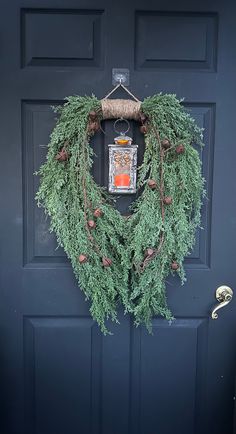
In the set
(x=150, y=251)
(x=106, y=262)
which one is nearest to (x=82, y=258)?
(x=106, y=262)

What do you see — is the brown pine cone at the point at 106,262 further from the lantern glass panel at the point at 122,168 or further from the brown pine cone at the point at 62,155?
the brown pine cone at the point at 62,155

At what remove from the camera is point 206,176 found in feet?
5.85

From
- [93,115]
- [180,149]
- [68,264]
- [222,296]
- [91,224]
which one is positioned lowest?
[222,296]

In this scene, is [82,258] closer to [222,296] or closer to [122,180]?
[122,180]

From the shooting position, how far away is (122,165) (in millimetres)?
1689

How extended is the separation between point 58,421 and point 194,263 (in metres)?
0.85

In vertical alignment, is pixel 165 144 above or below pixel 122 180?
above

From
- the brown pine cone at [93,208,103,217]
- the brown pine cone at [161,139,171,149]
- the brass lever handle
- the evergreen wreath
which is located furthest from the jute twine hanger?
the brass lever handle

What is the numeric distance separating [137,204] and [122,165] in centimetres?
16

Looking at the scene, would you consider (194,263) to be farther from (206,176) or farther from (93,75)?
(93,75)

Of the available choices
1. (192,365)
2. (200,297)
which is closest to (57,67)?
(200,297)

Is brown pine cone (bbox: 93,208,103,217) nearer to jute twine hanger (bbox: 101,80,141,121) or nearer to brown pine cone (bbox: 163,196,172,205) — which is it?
brown pine cone (bbox: 163,196,172,205)

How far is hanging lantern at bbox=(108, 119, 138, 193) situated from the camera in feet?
5.52

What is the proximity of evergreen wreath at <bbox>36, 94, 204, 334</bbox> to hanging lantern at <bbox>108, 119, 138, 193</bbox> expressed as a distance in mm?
37
